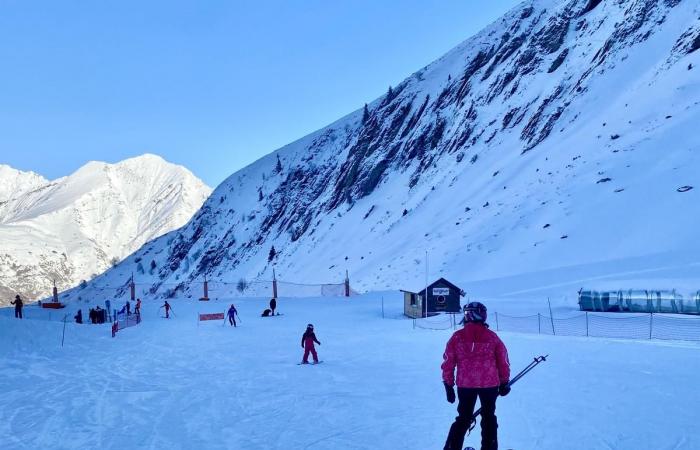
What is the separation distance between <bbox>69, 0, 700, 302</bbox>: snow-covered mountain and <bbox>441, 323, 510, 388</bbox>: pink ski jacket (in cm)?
2222

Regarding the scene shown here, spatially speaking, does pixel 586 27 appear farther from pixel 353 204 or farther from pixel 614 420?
pixel 614 420

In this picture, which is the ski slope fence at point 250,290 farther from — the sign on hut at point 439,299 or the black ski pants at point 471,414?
the black ski pants at point 471,414


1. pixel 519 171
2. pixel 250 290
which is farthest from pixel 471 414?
pixel 250 290

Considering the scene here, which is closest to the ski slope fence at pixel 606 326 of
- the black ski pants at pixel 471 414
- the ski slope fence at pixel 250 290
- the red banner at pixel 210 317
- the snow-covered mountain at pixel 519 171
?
the snow-covered mountain at pixel 519 171

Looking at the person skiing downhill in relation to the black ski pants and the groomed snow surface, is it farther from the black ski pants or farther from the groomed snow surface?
the groomed snow surface

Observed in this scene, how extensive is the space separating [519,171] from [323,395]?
42376 millimetres

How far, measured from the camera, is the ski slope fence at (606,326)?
1869cm

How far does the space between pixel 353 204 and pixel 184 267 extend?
5468 centimetres

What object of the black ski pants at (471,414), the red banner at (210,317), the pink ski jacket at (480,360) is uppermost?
the pink ski jacket at (480,360)

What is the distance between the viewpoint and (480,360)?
5883 millimetres

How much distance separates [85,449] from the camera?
835 centimetres

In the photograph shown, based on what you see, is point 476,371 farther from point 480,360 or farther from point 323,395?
point 323,395

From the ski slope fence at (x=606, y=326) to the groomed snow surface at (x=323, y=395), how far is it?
6.46ft

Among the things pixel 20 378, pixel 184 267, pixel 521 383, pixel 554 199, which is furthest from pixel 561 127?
pixel 184 267
